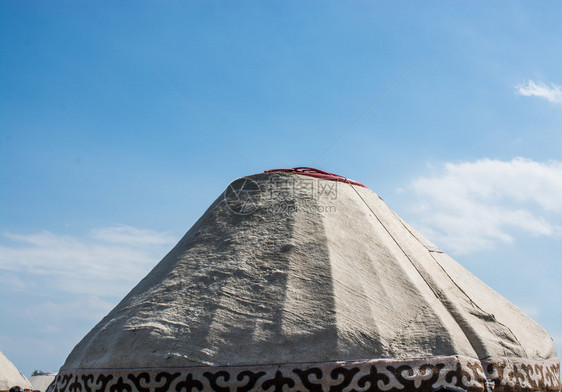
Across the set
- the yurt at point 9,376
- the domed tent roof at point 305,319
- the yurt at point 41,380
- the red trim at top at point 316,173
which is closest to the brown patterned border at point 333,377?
the domed tent roof at point 305,319

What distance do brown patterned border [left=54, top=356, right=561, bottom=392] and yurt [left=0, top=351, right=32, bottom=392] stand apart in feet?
23.1

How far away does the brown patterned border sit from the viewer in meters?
2.96

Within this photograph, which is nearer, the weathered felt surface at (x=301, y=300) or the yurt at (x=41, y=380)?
the weathered felt surface at (x=301, y=300)

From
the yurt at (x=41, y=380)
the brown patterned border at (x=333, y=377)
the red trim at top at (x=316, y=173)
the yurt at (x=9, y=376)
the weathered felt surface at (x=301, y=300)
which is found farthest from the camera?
the yurt at (x=41, y=380)

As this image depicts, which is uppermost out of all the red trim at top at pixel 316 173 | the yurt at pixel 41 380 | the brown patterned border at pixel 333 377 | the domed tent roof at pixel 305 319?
the red trim at top at pixel 316 173

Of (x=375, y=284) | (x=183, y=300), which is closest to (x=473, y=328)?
(x=375, y=284)

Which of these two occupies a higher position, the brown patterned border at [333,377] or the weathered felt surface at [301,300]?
the weathered felt surface at [301,300]

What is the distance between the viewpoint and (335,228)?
4.07 metres

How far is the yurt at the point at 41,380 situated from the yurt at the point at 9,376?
3117 mm

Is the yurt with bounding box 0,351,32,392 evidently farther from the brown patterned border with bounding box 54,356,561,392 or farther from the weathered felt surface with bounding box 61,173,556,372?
the brown patterned border with bounding box 54,356,561,392

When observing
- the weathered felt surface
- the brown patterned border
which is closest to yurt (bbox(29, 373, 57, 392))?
the weathered felt surface

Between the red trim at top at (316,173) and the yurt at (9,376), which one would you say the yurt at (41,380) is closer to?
the yurt at (9,376)

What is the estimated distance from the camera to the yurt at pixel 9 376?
908 centimetres

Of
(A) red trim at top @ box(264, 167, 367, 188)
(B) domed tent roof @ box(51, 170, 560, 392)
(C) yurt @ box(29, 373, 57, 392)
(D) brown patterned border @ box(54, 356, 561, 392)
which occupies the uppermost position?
(A) red trim at top @ box(264, 167, 367, 188)
